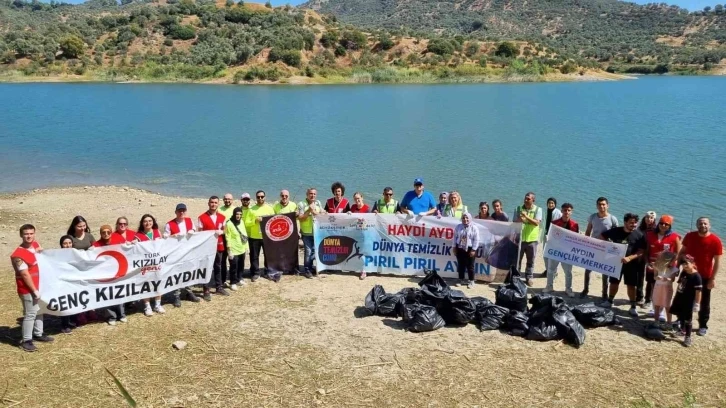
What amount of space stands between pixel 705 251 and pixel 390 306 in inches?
182

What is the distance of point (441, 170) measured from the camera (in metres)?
26.0

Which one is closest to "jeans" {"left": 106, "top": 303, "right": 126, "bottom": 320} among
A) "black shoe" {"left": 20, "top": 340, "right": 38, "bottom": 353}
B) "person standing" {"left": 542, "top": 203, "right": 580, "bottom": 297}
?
"black shoe" {"left": 20, "top": 340, "right": 38, "bottom": 353}

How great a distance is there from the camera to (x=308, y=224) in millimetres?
11148

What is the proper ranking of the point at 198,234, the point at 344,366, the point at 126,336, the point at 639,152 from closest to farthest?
the point at 344,366
the point at 126,336
the point at 198,234
the point at 639,152

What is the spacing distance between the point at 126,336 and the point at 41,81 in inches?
3452

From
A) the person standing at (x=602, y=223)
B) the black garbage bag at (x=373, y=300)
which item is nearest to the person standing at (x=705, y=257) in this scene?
the person standing at (x=602, y=223)

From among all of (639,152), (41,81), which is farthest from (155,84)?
(639,152)

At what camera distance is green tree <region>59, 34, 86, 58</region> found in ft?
292

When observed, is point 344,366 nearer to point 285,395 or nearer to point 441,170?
point 285,395

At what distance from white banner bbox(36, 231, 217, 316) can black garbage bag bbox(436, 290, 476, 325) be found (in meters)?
4.00

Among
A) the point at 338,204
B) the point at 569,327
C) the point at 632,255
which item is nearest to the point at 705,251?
the point at 632,255

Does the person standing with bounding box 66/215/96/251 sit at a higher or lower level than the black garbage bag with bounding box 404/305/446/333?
higher

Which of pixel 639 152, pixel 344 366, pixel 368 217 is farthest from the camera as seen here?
pixel 639 152

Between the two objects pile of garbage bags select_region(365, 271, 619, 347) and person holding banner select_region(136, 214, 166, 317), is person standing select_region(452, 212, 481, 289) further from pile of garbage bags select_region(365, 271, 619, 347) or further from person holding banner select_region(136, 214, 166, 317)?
person holding banner select_region(136, 214, 166, 317)
